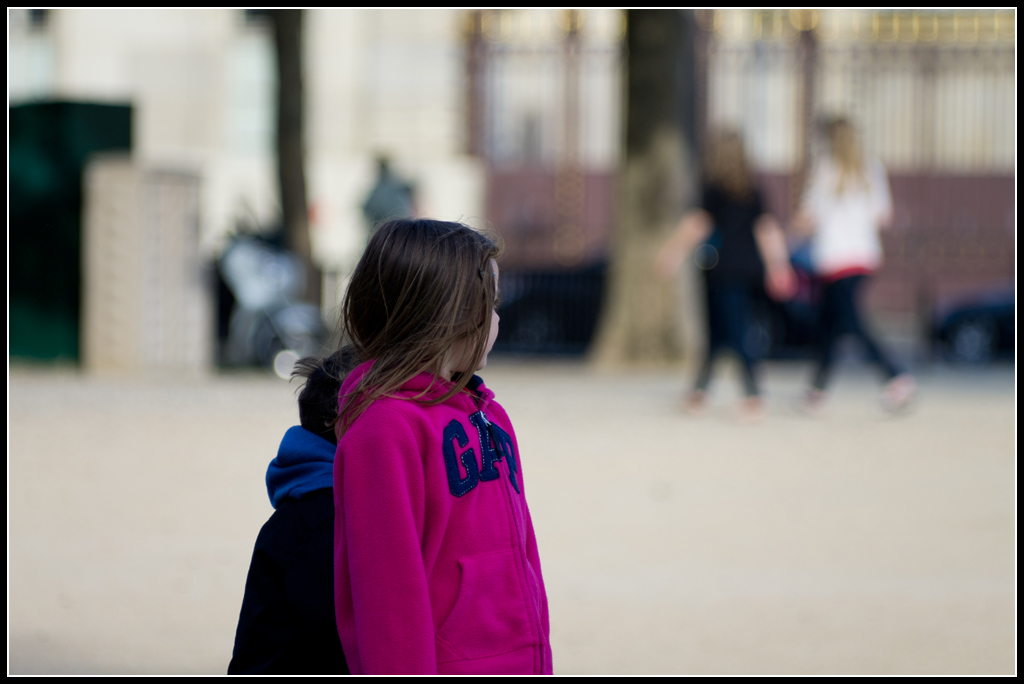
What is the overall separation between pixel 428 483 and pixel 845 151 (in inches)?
285

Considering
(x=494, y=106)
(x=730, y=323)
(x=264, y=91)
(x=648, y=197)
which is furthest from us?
(x=264, y=91)

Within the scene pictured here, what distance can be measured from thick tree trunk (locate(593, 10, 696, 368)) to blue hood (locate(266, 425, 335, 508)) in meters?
9.63

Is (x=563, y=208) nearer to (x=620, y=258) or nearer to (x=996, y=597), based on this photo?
(x=620, y=258)

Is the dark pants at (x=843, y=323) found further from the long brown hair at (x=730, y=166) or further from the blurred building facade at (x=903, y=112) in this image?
the blurred building facade at (x=903, y=112)

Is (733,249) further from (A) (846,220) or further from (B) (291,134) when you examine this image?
(B) (291,134)

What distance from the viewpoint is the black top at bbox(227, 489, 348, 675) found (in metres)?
2.05

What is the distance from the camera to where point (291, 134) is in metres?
14.1

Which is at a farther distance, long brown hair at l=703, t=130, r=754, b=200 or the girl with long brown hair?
long brown hair at l=703, t=130, r=754, b=200

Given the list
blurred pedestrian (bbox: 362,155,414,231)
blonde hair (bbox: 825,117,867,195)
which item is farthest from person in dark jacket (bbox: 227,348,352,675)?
blurred pedestrian (bbox: 362,155,414,231)

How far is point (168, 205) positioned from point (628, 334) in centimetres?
429

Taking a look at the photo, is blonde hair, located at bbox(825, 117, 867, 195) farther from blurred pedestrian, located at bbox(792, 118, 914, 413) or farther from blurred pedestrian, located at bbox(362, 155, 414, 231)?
blurred pedestrian, located at bbox(362, 155, 414, 231)

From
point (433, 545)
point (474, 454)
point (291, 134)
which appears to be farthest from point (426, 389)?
point (291, 134)

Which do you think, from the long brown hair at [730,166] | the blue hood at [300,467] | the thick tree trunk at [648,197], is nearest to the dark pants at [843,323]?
the long brown hair at [730,166]

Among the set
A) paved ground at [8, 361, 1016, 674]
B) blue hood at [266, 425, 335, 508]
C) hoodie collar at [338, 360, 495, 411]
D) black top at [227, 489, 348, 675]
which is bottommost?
paved ground at [8, 361, 1016, 674]
